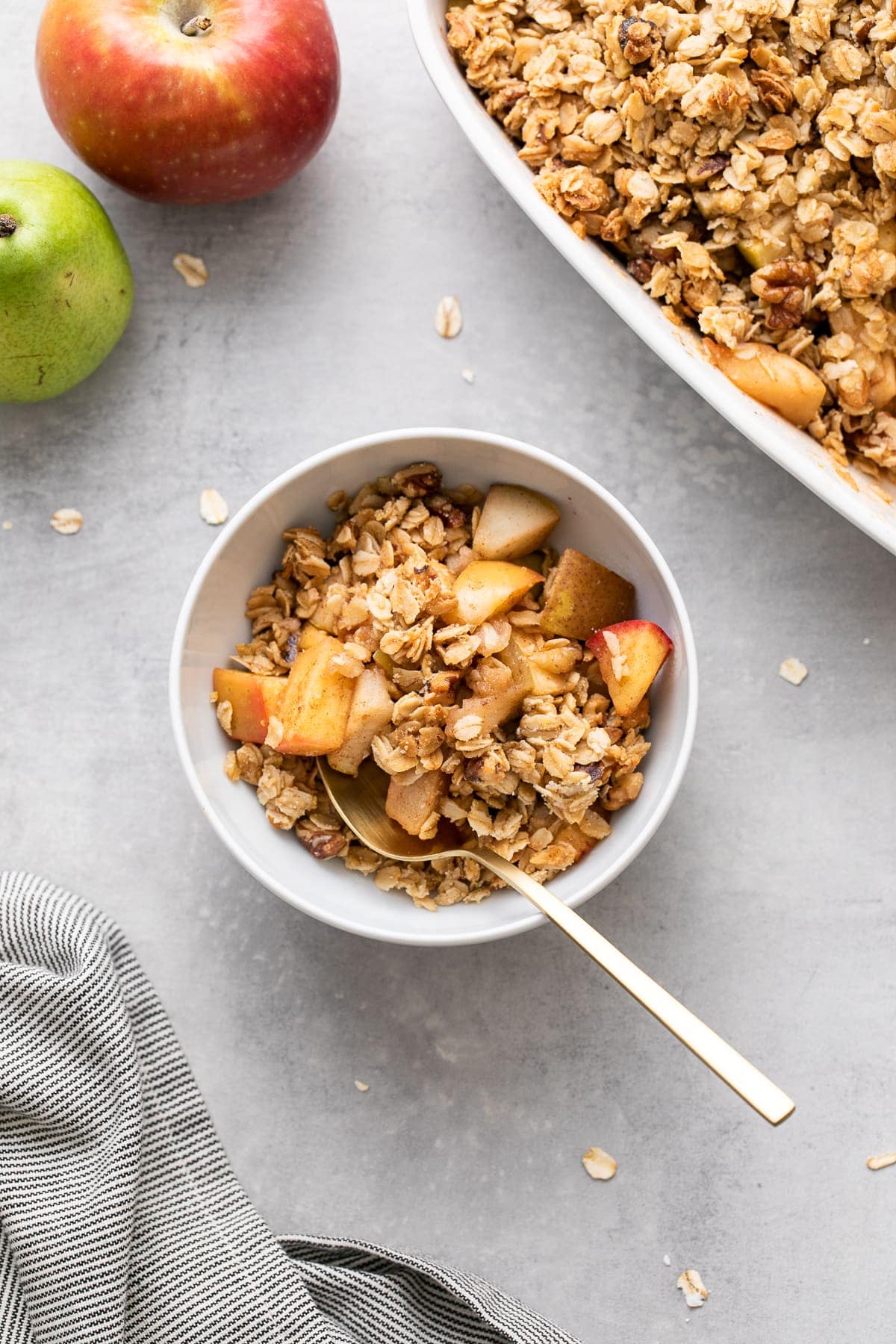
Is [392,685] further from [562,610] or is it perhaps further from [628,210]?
[628,210]

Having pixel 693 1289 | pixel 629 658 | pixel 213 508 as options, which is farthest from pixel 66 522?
pixel 693 1289

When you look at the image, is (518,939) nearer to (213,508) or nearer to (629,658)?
(629,658)

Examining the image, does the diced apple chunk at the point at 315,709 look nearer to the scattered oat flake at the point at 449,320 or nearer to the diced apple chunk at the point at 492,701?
the diced apple chunk at the point at 492,701

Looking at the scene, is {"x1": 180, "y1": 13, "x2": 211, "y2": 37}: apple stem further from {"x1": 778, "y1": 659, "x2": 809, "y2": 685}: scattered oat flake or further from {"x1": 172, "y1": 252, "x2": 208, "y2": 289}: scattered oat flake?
{"x1": 778, "y1": 659, "x2": 809, "y2": 685}: scattered oat flake

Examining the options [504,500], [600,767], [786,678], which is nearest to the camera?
[600,767]

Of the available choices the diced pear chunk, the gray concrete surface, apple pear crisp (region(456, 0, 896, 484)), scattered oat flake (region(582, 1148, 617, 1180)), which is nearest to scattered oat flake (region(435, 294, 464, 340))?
the gray concrete surface

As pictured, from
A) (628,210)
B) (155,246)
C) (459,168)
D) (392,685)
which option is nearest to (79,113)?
(155,246)
